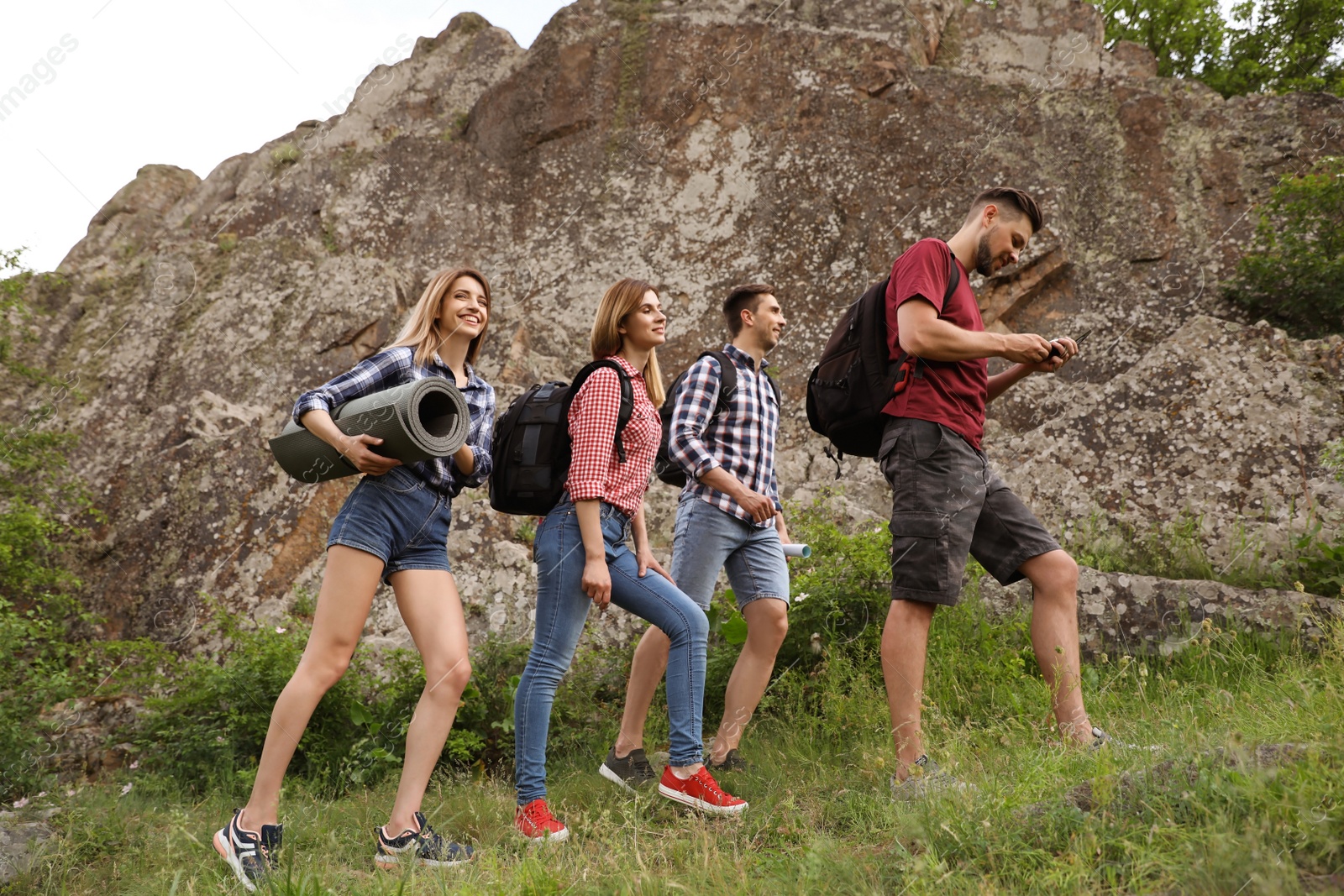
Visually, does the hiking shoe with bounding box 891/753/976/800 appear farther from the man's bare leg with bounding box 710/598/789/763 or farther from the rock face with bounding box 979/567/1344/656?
the rock face with bounding box 979/567/1344/656

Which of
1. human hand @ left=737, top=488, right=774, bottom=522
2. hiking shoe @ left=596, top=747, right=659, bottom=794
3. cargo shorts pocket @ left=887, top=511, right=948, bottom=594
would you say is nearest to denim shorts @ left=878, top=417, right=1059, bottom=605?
cargo shorts pocket @ left=887, top=511, right=948, bottom=594

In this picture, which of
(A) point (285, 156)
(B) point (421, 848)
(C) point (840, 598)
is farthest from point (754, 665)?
(A) point (285, 156)

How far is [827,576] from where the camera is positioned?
5105 mm

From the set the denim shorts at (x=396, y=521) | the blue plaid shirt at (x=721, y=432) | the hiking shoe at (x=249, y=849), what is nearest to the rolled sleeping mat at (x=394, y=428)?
the denim shorts at (x=396, y=521)

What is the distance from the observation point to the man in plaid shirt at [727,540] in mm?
3906

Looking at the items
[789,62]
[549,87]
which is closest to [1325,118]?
[789,62]

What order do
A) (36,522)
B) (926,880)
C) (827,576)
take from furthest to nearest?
(36,522) < (827,576) < (926,880)

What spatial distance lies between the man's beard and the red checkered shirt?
1.46 m

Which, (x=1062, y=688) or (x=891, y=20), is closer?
(x=1062, y=688)

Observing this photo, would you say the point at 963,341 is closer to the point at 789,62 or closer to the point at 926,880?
the point at 926,880

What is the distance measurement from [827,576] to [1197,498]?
2.24 m

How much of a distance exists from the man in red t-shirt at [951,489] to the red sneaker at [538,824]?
1194 mm

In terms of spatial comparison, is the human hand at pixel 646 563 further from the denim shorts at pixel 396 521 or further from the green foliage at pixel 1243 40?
the green foliage at pixel 1243 40

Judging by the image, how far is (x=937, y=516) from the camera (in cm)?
329
